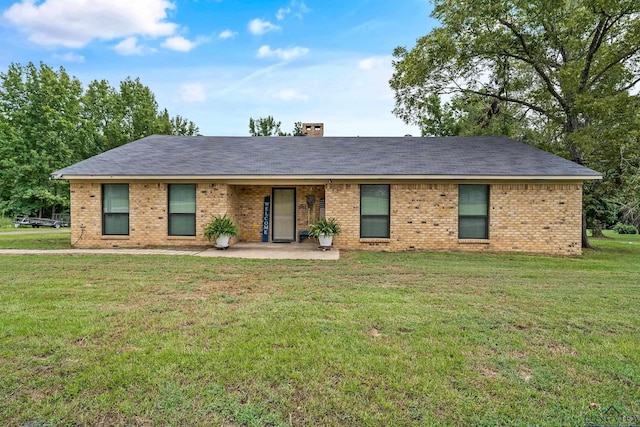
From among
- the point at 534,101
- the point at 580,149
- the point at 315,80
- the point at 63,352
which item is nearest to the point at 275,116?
the point at 315,80

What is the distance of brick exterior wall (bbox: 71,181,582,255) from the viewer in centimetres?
1034

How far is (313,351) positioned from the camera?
129 inches

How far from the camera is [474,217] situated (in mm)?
10648

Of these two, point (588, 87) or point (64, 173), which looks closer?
point (64, 173)

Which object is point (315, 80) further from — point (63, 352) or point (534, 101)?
point (63, 352)

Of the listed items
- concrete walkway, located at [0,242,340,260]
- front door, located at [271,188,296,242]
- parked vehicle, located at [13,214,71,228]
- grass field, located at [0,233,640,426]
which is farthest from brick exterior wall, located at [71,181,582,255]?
parked vehicle, located at [13,214,71,228]

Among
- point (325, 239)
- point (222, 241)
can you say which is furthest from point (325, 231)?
point (222, 241)

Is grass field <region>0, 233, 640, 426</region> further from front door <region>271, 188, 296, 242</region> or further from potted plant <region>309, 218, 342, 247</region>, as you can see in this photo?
front door <region>271, 188, 296, 242</region>

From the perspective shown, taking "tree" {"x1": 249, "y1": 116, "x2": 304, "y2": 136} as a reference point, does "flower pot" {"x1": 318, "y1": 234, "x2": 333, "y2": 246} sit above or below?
below

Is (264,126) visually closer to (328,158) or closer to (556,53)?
(328,158)

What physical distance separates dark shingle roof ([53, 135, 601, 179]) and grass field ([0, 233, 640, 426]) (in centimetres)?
497

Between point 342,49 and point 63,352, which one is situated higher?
point 342,49

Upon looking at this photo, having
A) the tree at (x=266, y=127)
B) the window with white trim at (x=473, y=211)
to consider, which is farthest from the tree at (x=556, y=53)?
the tree at (x=266, y=127)

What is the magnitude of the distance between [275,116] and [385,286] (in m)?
31.7
